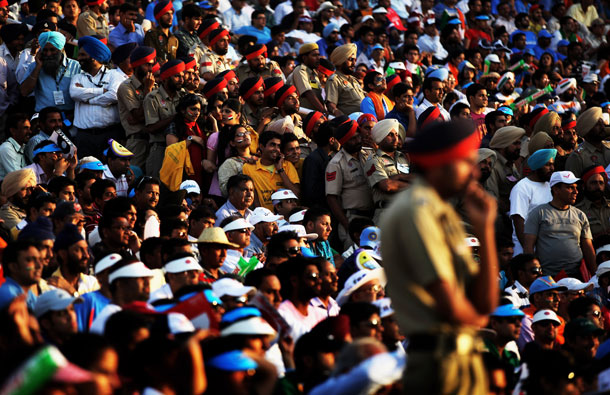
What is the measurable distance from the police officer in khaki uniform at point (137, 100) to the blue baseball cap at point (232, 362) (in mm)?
6658

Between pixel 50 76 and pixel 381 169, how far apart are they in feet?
13.2

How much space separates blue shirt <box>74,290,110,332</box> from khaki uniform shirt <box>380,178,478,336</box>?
2883mm

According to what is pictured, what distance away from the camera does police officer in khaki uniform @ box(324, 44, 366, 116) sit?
1282 centimetres

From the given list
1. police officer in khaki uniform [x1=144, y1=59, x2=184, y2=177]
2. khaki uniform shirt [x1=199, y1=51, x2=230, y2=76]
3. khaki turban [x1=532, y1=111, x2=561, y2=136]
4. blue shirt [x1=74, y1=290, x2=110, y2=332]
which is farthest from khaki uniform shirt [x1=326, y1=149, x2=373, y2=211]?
blue shirt [x1=74, y1=290, x2=110, y2=332]

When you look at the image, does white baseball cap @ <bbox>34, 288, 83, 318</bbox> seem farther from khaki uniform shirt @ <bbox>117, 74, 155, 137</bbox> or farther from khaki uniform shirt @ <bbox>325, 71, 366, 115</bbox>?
khaki uniform shirt @ <bbox>325, 71, 366, 115</bbox>

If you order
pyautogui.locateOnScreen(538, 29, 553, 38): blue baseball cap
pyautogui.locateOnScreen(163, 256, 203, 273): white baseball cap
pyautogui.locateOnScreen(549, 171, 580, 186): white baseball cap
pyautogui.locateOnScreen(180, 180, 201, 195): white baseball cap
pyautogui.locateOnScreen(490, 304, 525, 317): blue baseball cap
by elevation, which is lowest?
pyautogui.locateOnScreen(538, 29, 553, 38): blue baseball cap

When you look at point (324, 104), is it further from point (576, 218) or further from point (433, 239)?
point (433, 239)

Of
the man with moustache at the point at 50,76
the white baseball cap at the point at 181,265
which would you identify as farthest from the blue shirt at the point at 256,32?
the white baseball cap at the point at 181,265

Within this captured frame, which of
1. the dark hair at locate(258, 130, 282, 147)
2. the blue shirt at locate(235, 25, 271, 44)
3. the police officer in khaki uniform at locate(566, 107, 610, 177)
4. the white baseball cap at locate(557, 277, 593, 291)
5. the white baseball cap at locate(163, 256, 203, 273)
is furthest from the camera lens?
the blue shirt at locate(235, 25, 271, 44)

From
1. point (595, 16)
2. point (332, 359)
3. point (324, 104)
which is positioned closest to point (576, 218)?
point (324, 104)

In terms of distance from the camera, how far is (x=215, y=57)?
42.5 feet

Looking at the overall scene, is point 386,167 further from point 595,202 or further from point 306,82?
point 306,82

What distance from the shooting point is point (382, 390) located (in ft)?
15.6

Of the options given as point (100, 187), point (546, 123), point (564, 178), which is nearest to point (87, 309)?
point (100, 187)
